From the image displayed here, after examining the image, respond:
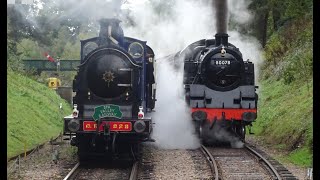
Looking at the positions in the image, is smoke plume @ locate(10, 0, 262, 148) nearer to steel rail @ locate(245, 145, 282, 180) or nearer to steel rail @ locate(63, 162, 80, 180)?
steel rail @ locate(245, 145, 282, 180)

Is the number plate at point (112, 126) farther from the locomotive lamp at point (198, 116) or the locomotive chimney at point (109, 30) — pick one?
the locomotive lamp at point (198, 116)

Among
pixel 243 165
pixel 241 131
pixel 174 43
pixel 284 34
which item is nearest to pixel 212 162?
pixel 243 165

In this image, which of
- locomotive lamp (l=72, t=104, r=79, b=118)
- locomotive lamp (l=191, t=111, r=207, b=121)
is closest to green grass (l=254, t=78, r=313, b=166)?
locomotive lamp (l=191, t=111, r=207, b=121)

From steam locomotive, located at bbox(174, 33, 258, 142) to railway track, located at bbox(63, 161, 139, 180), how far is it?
347cm

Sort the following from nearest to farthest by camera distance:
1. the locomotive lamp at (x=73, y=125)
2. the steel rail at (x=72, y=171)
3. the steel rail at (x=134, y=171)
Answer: the steel rail at (x=72, y=171) < the steel rail at (x=134, y=171) < the locomotive lamp at (x=73, y=125)

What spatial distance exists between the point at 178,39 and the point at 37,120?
23.8 ft

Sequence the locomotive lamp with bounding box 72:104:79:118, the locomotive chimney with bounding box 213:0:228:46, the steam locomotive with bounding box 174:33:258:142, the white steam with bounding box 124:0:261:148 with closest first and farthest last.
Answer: the locomotive lamp with bounding box 72:104:79:118
the steam locomotive with bounding box 174:33:258:142
the locomotive chimney with bounding box 213:0:228:46
the white steam with bounding box 124:0:261:148

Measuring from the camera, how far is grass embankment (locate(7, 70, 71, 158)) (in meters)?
13.7

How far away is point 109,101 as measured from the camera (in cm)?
1123

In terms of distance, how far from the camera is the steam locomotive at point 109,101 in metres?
11.0

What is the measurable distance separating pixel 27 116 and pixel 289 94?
31.4ft

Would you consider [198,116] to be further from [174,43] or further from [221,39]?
[174,43]

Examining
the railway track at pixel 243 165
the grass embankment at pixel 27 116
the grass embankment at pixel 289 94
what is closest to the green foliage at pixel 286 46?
the grass embankment at pixel 289 94
